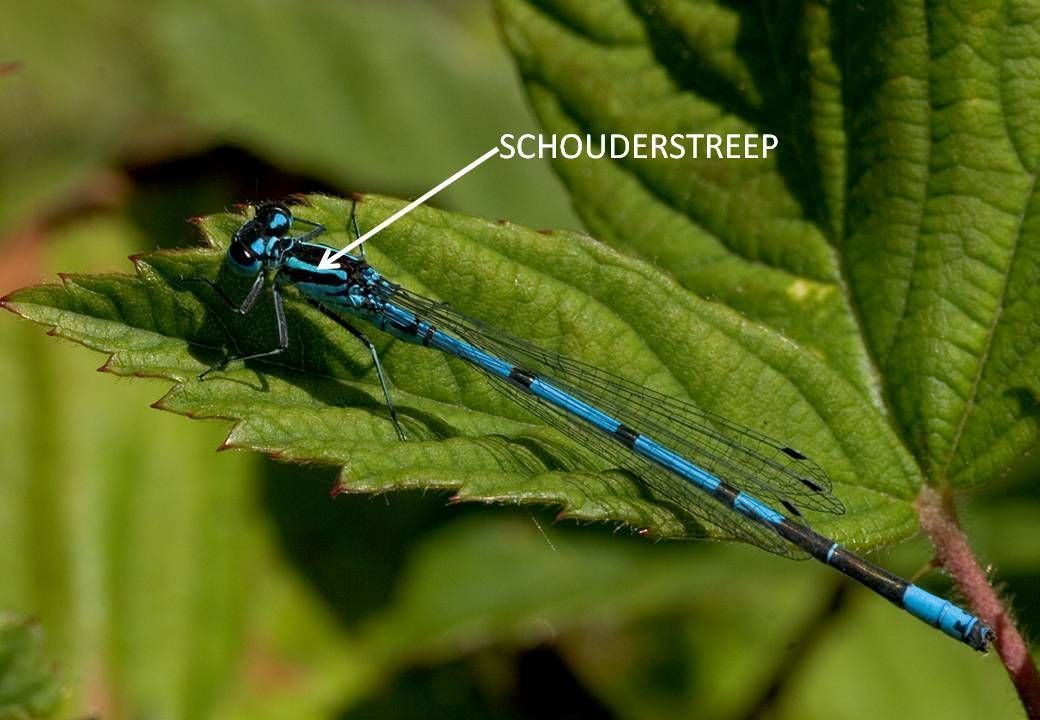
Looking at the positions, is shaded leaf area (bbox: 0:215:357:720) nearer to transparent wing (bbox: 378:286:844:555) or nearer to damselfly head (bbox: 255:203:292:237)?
damselfly head (bbox: 255:203:292:237)

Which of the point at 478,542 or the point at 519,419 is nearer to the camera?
the point at 519,419

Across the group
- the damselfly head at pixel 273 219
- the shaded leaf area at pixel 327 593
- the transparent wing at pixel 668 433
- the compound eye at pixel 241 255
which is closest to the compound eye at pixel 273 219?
the damselfly head at pixel 273 219

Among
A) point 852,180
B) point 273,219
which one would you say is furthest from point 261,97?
point 852,180

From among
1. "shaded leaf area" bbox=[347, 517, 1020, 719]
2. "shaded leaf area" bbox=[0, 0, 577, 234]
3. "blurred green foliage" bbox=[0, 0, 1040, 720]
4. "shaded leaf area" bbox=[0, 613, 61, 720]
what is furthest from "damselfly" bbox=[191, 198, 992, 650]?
"shaded leaf area" bbox=[0, 0, 577, 234]

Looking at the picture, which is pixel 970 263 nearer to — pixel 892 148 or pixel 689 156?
pixel 892 148

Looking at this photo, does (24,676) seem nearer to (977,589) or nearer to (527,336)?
(527,336)

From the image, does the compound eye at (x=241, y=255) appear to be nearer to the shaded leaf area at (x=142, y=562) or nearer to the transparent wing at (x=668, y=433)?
the transparent wing at (x=668, y=433)

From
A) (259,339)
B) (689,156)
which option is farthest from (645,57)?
(259,339)
